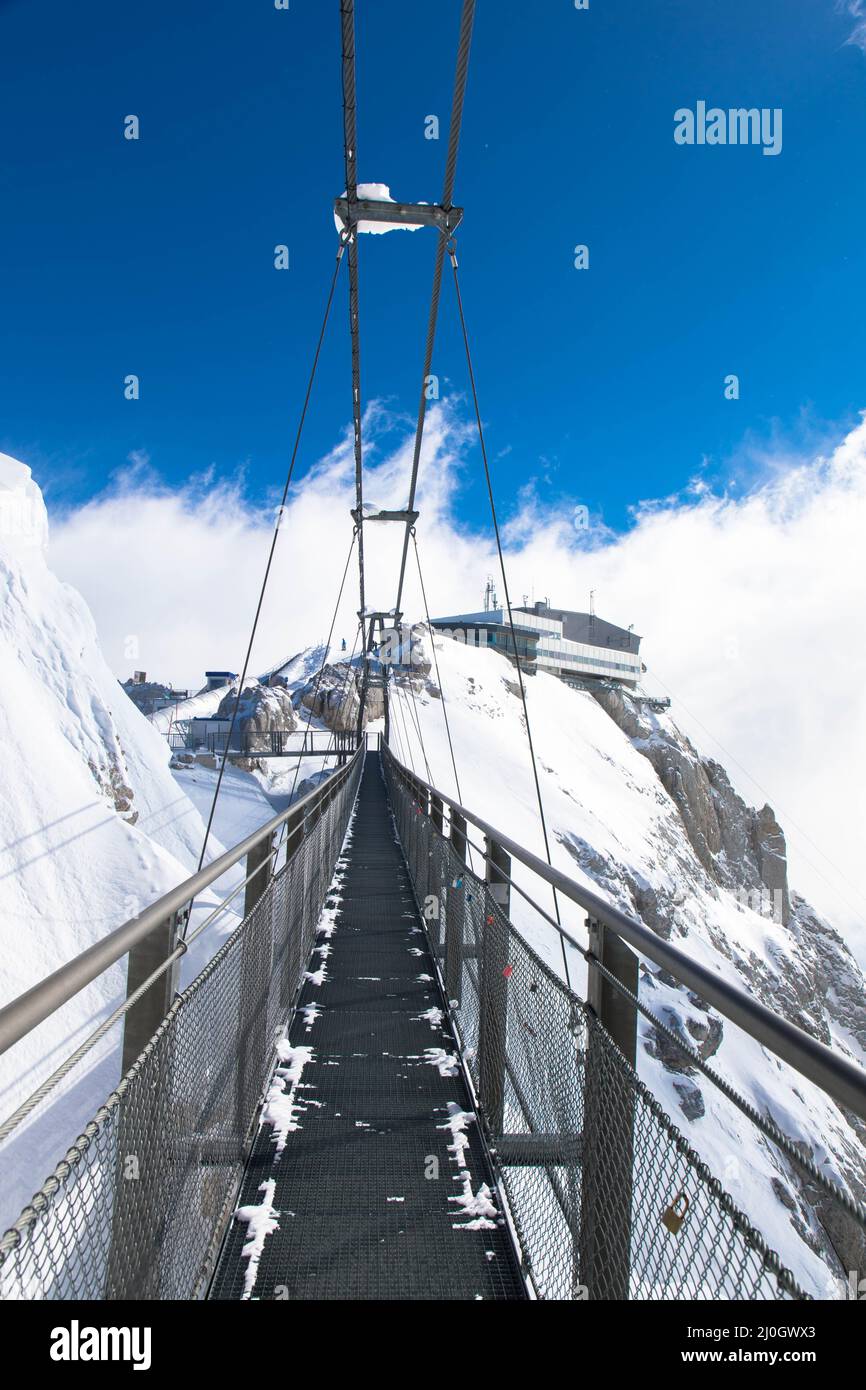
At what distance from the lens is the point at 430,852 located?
6418mm

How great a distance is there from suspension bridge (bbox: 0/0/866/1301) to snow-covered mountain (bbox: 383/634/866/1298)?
40.3 feet

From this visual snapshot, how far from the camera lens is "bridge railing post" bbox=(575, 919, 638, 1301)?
1.81m

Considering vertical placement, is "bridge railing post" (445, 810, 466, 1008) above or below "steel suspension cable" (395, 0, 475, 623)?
below

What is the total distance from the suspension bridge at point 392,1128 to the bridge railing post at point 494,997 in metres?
0.02

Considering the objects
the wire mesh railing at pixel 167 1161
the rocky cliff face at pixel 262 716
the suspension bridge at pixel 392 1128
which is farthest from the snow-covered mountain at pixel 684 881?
the wire mesh railing at pixel 167 1161

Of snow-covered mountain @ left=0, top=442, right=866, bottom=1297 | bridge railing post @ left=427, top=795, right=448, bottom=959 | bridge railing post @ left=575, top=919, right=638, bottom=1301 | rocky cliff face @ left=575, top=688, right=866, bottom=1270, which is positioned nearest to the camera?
bridge railing post @ left=575, top=919, right=638, bottom=1301

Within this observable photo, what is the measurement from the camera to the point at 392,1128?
322 cm

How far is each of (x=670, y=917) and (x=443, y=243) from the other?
31.8 m

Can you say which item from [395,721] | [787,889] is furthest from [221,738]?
[787,889]

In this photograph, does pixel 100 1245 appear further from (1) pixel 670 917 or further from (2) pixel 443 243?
(1) pixel 670 917

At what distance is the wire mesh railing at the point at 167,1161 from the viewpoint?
1.32 meters

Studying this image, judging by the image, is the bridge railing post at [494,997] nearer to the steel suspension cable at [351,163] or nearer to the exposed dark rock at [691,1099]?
the steel suspension cable at [351,163]

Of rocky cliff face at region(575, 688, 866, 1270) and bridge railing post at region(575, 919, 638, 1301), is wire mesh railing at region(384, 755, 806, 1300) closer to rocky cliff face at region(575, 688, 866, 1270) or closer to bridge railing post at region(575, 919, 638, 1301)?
bridge railing post at region(575, 919, 638, 1301)

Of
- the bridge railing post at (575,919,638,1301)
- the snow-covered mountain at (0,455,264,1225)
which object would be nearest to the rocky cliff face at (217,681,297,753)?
the snow-covered mountain at (0,455,264,1225)
